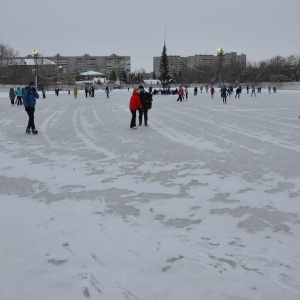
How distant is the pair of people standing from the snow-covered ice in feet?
12.5

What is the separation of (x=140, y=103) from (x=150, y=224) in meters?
7.98

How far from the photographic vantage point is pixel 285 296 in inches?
95.3

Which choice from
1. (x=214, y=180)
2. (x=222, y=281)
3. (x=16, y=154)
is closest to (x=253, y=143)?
(x=214, y=180)

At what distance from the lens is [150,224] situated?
368 centimetres

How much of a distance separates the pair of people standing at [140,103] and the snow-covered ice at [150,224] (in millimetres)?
3811

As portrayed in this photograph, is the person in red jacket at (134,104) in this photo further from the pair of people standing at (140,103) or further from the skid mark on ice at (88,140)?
the skid mark on ice at (88,140)

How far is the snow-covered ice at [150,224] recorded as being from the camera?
8.51 feet

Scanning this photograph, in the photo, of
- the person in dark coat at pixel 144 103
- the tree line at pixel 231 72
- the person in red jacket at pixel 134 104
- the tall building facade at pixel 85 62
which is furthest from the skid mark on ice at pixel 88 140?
the tall building facade at pixel 85 62

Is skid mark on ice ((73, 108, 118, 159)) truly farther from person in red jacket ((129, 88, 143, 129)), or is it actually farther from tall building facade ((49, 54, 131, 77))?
tall building facade ((49, 54, 131, 77))

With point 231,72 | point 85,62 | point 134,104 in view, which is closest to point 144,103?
point 134,104

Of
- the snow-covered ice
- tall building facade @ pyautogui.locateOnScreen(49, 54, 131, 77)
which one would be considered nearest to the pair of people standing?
the snow-covered ice

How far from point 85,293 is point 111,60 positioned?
16445cm

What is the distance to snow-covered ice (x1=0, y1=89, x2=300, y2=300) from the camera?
259cm

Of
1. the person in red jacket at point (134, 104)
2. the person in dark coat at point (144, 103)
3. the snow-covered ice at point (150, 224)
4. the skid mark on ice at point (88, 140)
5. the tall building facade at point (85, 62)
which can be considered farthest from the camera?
the tall building facade at point (85, 62)
